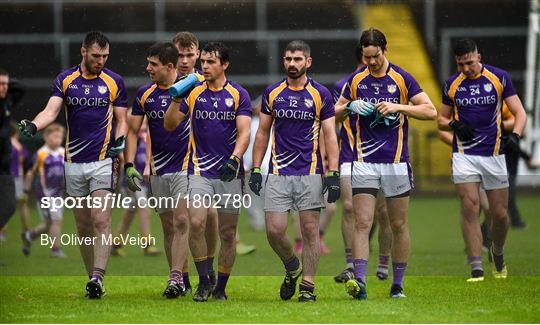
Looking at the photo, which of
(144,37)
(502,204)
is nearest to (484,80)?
(502,204)

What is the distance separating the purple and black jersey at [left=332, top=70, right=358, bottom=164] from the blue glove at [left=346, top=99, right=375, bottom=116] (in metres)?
0.38

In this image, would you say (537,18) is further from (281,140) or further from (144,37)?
(281,140)

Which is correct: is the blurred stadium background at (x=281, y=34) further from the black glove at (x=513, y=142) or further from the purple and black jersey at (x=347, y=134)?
the black glove at (x=513, y=142)

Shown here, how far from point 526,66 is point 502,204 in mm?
7271

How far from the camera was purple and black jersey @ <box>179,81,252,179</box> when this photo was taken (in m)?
9.88

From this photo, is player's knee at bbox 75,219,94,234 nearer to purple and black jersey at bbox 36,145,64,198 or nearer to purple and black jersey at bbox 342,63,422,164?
purple and black jersey at bbox 342,63,422,164

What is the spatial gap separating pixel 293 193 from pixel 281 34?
8117 millimetres

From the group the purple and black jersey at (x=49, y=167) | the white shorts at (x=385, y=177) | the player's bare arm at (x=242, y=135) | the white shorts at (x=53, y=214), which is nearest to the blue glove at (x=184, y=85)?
the player's bare arm at (x=242, y=135)

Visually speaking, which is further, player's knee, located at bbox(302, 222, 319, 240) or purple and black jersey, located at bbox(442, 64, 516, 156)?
purple and black jersey, located at bbox(442, 64, 516, 156)

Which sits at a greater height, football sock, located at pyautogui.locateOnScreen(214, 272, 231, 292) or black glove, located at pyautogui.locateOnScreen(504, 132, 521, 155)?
black glove, located at pyautogui.locateOnScreen(504, 132, 521, 155)

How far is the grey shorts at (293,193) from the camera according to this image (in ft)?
32.1

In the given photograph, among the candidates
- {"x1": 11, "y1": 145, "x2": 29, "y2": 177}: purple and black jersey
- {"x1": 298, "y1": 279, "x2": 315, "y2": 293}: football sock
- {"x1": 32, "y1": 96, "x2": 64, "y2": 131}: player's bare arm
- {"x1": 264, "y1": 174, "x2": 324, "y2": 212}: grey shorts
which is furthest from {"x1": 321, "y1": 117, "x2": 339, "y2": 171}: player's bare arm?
{"x1": 11, "y1": 145, "x2": 29, "y2": 177}: purple and black jersey

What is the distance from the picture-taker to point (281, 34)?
17.7m

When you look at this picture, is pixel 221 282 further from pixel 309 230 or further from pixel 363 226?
pixel 363 226
